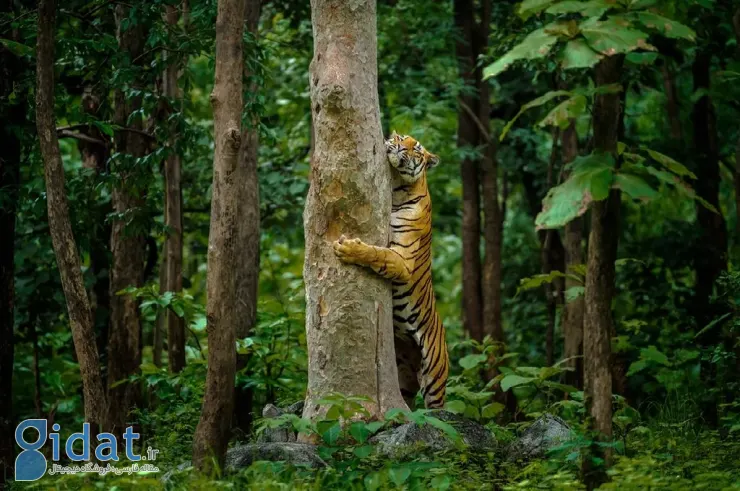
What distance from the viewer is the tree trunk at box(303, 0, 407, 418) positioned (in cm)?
657

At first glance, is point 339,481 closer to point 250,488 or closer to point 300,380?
point 250,488

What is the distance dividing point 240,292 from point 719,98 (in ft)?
16.8

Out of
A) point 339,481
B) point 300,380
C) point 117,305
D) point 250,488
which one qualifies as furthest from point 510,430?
A: point 117,305

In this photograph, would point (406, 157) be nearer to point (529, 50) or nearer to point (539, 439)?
point (539, 439)

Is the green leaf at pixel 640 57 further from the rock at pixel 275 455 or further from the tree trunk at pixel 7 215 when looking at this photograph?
the tree trunk at pixel 7 215

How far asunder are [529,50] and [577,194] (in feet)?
2.24

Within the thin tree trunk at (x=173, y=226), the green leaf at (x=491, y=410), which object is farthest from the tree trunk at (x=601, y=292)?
the thin tree trunk at (x=173, y=226)

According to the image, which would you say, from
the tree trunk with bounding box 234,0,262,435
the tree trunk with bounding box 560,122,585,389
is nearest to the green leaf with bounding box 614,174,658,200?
the tree trunk with bounding box 234,0,262,435

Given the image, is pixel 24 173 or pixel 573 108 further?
pixel 24 173

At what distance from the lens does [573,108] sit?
4711mm

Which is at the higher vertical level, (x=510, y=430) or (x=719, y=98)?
(x=719, y=98)

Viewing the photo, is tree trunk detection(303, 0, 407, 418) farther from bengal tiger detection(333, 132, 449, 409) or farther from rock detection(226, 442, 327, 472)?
rock detection(226, 442, 327, 472)

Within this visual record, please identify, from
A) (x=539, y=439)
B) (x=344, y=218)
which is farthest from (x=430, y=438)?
(x=344, y=218)

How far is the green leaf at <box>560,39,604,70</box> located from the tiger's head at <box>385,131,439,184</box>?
9.25 feet
